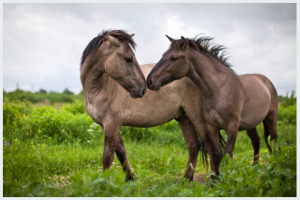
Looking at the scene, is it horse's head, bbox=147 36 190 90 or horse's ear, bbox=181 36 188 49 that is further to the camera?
horse's ear, bbox=181 36 188 49

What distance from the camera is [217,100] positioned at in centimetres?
447

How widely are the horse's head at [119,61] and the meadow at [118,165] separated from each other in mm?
1244

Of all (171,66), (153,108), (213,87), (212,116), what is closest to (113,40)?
(171,66)

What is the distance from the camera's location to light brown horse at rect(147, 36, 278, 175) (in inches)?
170

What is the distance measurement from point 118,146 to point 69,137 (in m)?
3.08

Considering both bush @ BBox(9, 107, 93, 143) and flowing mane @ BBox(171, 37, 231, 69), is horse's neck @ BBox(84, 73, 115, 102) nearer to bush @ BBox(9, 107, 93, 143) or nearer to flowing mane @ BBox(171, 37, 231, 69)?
flowing mane @ BBox(171, 37, 231, 69)

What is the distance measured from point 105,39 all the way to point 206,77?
181cm

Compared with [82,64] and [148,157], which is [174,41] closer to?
[82,64]

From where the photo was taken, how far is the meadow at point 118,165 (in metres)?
2.99

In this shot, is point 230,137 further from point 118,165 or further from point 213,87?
point 118,165

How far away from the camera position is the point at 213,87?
453cm

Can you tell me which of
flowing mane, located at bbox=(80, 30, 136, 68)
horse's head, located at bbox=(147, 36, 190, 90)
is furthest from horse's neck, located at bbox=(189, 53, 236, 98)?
flowing mane, located at bbox=(80, 30, 136, 68)

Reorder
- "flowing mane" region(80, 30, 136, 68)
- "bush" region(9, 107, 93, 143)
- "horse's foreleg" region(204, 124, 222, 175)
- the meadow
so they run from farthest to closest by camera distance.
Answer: "bush" region(9, 107, 93, 143) < "horse's foreleg" region(204, 124, 222, 175) < "flowing mane" region(80, 30, 136, 68) < the meadow

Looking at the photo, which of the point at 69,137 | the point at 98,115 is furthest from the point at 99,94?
the point at 69,137
